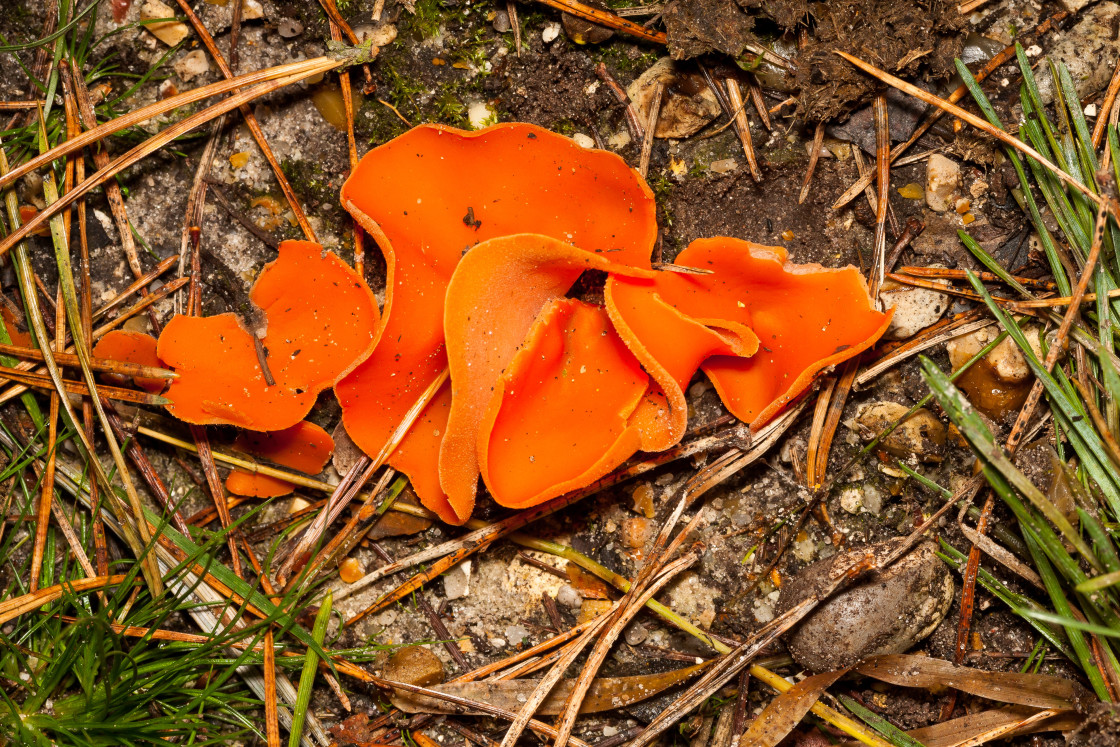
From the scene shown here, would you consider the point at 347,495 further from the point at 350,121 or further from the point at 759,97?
the point at 759,97

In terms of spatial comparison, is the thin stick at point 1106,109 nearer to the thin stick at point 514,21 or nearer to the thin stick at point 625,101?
the thin stick at point 625,101

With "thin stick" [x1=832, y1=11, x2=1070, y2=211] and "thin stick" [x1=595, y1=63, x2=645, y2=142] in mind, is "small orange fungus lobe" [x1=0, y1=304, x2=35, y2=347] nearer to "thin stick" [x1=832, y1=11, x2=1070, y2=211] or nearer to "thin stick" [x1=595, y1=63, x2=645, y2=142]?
"thin stick" [x1=595, y1=63, x2=645, y2=142]

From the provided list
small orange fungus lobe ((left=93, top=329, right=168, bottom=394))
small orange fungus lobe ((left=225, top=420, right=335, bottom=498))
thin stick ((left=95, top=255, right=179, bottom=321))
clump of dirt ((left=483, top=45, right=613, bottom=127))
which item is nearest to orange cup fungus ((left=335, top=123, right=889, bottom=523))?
small orange fungus lobe ((left=225, top=420, right=335, bottom=498))

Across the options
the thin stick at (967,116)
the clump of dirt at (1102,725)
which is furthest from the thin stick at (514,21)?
the clump of dirt at (1102,725)

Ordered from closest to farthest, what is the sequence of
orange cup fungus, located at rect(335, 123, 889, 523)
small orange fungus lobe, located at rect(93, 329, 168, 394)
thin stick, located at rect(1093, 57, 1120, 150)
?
1. orange cup fungus, located at rect(335, 123, 889, 523)
2. thin stick, located at rect(1093, 57, 1120, 150)
3. small orange fungus lobe, located at rect(93, 329, 168, 394)

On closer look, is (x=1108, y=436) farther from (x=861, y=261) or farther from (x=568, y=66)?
(x=568, y=66)

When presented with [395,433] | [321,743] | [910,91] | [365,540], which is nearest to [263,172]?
[395,433]
